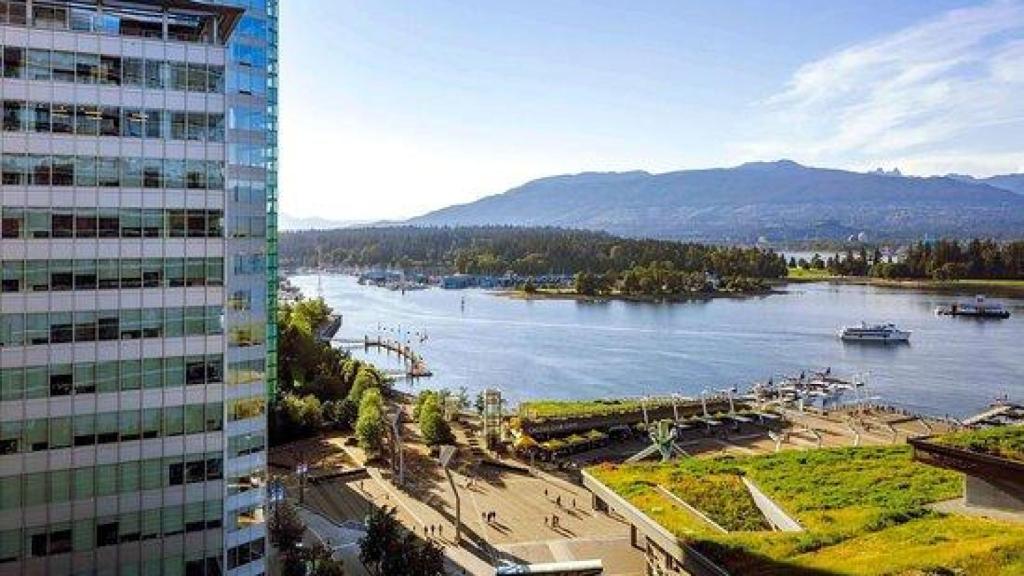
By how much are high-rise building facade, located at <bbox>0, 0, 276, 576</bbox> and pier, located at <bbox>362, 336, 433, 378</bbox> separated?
83528 millimetres

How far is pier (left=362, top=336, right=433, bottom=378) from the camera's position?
4363 inches

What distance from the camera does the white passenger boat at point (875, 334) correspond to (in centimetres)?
12794

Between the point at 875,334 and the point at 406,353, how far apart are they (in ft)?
213

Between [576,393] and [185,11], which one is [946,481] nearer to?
[185,11]

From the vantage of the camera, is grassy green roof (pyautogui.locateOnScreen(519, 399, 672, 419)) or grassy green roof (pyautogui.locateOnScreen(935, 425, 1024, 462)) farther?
grassy green roof (pyautogui.locateOnScreen(519, 399, 672, 419))

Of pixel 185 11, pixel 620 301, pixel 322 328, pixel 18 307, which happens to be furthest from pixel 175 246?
pixel 620 301

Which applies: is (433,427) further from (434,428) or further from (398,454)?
(398,454)

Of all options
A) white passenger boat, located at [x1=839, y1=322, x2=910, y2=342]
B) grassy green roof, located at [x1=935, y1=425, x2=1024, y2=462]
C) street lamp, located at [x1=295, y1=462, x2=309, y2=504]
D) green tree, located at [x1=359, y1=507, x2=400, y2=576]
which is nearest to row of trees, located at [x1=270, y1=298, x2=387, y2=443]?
street lamp, located at [x1=295, y1=462, x2=309, y2=504]

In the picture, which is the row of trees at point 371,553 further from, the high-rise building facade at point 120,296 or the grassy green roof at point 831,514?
the grassy green roof at point 831,514

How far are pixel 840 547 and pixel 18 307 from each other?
950 inches

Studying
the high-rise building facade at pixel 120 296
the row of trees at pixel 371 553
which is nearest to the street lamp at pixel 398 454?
the row of trees at pixel 371 553

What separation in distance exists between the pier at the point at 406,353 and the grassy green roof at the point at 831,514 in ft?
234

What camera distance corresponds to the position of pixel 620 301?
188 m

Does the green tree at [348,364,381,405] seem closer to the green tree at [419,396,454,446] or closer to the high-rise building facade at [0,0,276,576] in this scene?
the green tree at [419,396,454,446]
